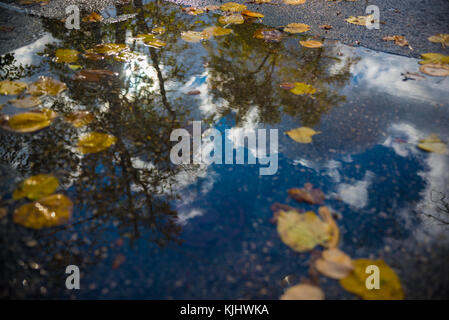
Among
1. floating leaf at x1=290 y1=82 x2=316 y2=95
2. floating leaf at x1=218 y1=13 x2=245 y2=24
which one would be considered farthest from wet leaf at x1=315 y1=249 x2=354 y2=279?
floating leaf at x1=218 y1=13 x2=245 y2=24

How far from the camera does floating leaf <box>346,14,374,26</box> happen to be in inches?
118

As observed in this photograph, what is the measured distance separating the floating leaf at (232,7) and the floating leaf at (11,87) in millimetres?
2257

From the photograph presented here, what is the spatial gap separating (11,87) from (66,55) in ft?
1.93

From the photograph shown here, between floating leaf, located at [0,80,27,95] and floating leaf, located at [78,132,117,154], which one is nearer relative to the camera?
floating leaf, located at [78,132,117,154]

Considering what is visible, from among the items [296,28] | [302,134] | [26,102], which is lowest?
[302,134]

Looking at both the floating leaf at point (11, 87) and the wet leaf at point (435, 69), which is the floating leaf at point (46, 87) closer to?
the floating leaf at point (11, 87)

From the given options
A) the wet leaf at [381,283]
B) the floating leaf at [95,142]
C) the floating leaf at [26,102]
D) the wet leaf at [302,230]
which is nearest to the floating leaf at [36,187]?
the floating leaf at [95,142]

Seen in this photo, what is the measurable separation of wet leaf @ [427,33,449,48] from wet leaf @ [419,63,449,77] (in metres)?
0.45

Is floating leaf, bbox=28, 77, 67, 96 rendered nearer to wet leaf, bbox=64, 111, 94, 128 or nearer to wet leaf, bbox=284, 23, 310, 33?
wet leaf, bbox=64, 111, 94, 128

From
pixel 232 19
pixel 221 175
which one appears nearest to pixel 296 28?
pixel 232 19

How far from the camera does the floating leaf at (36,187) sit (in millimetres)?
1410

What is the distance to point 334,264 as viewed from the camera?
3.90ft

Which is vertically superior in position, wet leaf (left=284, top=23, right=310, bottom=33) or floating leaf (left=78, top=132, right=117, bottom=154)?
wet leaf (left=284, top=23, right=310, bottom=33)

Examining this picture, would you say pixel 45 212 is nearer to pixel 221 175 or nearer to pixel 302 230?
pixel 221 175
